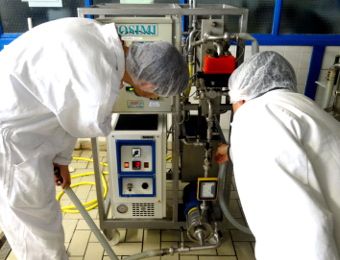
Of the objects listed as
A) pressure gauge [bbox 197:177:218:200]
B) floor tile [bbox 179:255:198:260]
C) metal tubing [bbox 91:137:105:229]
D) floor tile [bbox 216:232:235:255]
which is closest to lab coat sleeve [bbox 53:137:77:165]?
metal tubing [bbox 91:137:105:229]

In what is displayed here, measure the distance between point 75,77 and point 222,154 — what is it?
865 millimetres

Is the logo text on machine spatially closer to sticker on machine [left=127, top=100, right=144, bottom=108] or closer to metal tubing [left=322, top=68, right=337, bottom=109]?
sticker on machine [left=127, top=100, right=144, bottom=108]

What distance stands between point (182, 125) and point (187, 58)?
1.18ft

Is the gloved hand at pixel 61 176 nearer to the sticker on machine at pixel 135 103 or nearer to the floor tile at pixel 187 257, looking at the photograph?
the sticker on machine at pixel 135 103

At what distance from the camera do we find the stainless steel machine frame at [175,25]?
139 centimetres

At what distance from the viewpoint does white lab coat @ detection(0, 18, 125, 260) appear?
3.29 feet

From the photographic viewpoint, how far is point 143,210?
180 cm

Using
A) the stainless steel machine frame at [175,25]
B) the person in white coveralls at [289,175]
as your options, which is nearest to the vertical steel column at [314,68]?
the stainless steel machine frame at [175,25]

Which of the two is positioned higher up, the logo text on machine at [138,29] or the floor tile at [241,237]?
the logo text on machine at [138,29]

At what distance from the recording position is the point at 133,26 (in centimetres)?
140

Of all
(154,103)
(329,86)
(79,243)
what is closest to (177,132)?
(154,103)

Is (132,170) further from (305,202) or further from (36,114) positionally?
(305,202)

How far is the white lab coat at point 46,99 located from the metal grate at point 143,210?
25.7 inches

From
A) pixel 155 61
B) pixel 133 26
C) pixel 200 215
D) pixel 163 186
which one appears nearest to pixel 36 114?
pixel 155 61
